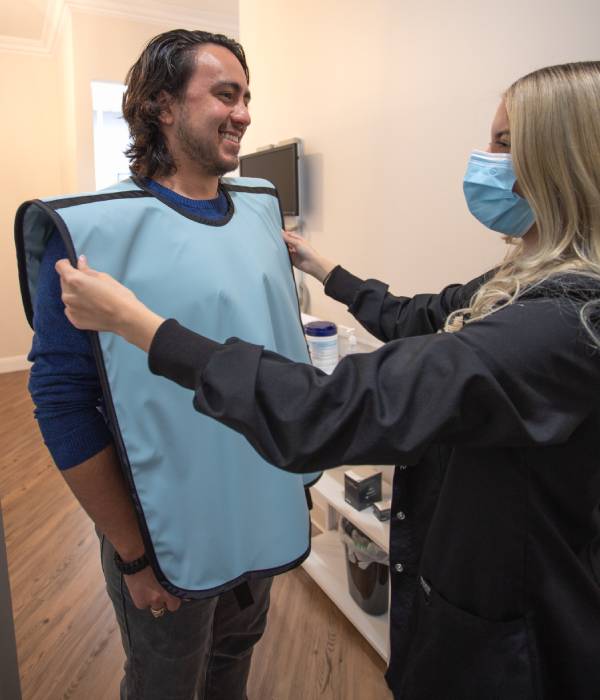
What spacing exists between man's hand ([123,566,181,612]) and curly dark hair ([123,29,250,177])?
0.81 metres

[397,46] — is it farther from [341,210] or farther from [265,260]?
[265,260]

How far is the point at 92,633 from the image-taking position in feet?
5.97

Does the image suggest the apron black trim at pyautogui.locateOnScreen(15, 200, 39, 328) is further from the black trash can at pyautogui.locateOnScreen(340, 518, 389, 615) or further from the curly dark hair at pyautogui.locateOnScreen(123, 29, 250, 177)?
the black trash can at pyautogui.locateOnScreen(340, 518, 389, 615)

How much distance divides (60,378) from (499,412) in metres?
0.73

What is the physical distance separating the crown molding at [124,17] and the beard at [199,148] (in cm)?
365

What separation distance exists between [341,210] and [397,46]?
0.63 m

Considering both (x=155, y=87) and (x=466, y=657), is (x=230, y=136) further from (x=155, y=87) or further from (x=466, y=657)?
(x=466, y=657)

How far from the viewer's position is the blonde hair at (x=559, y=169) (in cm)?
74

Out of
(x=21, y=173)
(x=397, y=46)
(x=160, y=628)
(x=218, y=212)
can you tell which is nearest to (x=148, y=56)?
(x=218, y=212)

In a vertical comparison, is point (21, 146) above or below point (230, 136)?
above

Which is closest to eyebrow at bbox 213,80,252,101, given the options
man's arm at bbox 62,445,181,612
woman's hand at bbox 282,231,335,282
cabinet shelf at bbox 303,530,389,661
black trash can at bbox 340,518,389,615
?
woman's hand at bbox 282,231,335,282

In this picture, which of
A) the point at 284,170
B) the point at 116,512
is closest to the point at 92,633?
the point at 116,512

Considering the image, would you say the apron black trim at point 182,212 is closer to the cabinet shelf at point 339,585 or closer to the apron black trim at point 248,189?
the apron black trim at point 248,189

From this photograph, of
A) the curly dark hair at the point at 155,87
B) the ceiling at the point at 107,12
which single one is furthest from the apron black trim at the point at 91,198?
the ceiling at the point at 107,12
